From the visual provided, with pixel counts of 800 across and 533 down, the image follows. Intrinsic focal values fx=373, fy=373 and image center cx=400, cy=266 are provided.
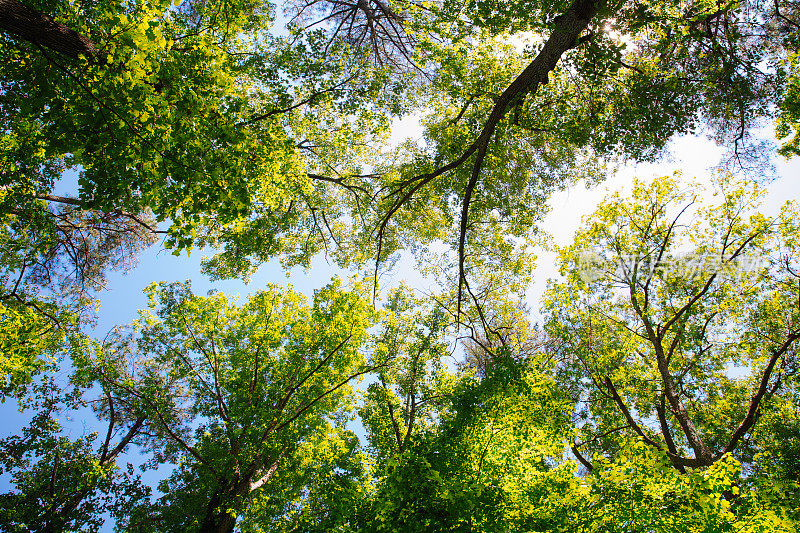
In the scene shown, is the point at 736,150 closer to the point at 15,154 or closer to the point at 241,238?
the point at 241,238

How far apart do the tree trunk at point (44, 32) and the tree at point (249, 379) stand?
8702mm

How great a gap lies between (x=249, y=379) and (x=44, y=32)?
435 inches

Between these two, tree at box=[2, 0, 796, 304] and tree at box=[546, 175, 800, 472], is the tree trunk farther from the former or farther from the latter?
tree at box=[546, 175, 800, 472]

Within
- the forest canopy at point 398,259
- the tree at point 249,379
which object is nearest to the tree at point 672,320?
the forest canopy at point 398,259

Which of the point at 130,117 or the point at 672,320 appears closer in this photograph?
the point at 130,117

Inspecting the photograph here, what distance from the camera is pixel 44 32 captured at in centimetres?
493

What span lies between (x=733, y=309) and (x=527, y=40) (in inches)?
392

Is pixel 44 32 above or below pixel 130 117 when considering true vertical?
above

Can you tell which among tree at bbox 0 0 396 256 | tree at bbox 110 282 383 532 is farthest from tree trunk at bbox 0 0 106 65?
tree at bbox 110 282 383 532

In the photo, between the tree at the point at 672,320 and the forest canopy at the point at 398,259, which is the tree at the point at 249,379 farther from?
the tree at the point at 672,320

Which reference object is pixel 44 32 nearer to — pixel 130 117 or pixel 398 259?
pixel 130 117

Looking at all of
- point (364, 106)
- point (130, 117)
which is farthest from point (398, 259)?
point (130, 117)

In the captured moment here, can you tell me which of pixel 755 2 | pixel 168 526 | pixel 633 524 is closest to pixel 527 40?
pixel 755 2

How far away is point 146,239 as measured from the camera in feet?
46.8
